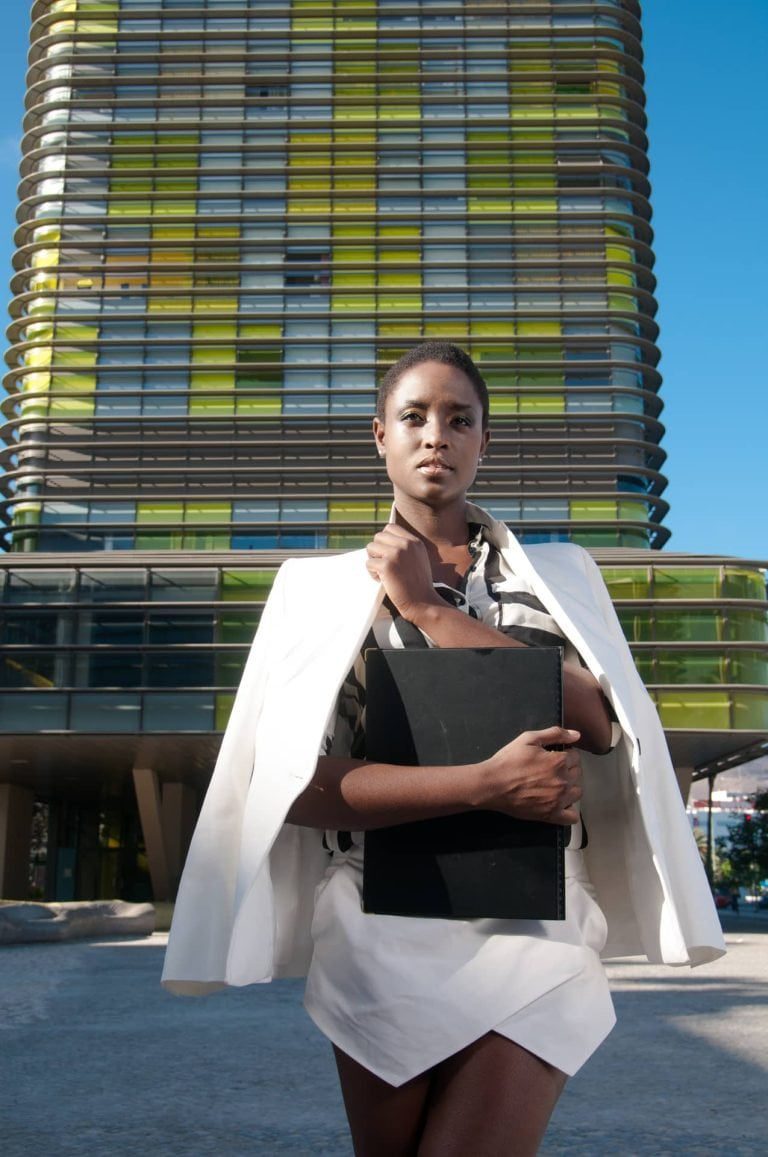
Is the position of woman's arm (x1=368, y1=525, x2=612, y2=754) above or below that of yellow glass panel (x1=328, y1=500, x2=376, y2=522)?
below

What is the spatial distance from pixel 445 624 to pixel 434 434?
0.41m

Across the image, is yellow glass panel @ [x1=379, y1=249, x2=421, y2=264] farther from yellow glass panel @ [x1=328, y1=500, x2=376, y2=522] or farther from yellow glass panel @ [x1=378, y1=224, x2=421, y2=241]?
yellow glass panel @ [x1=328, y1=500, x2=376, y2=522]

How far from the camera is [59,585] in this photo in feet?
117

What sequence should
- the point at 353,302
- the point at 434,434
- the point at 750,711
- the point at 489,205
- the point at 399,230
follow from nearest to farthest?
the point at 434,434
the point at 750,711
the point at 353,302
the point at 489,205
the point at 399,230

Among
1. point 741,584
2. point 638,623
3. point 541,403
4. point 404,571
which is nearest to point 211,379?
point 541,403

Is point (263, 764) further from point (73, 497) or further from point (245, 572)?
point (73, 497)

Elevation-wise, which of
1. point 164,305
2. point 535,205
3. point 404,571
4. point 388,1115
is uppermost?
point 535,205

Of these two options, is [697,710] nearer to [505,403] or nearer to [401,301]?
[505,403]

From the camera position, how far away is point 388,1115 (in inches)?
73.4

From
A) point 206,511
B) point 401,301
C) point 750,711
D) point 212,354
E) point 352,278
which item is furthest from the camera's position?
point 352,278

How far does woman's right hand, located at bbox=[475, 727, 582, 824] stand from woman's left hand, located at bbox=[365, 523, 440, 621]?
309 mm

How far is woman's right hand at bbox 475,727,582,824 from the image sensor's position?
1.79 meters

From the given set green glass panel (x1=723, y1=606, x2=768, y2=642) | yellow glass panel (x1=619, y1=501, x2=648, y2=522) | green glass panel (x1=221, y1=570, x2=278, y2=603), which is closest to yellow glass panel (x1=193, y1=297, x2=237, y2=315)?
green glass panel (x1=221, y1=570, x2=278, y2=603)

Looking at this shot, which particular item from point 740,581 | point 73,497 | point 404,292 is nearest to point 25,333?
point 73,497
